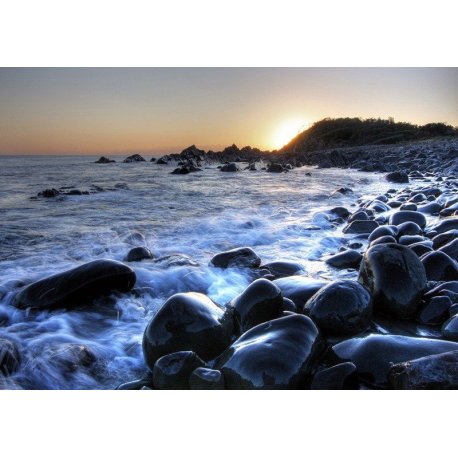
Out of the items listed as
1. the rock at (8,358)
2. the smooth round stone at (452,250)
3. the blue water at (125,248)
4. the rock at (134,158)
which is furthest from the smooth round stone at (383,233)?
the rock at (134,158)

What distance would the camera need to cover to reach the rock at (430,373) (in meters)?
1.46

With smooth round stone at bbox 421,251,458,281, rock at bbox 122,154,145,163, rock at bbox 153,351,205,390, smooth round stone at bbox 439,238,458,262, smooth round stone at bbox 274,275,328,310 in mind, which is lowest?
rock at bbox 153,351,205,390

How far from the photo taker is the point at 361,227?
4809 millimetres

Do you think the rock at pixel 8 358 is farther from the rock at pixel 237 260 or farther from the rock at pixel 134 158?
the rock at pixel 134 158

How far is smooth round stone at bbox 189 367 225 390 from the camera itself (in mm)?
1641

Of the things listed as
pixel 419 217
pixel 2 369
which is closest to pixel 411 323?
pixel 2 369

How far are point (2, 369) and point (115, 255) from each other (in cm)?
224

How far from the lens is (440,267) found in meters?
2.79

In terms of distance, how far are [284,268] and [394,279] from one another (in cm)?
109

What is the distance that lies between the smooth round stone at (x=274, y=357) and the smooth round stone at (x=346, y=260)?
167 centimetres

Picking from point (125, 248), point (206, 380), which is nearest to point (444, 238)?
point (206, 380)

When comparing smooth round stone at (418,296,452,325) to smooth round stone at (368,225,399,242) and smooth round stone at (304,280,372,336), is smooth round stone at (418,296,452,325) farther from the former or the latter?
smooth round stone at (368,225,399,242)

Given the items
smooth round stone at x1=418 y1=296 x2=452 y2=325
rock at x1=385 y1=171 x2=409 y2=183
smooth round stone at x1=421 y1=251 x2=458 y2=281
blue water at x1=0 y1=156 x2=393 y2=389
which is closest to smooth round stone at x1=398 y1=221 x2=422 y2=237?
blue water at x1=0 y1=156 x2=393 y2=389

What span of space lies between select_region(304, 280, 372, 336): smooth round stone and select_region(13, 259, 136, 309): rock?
1470 millimetres
